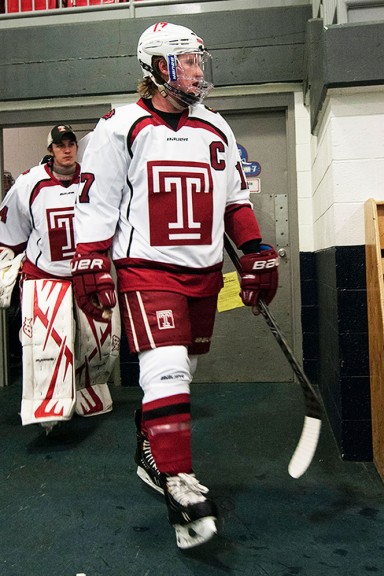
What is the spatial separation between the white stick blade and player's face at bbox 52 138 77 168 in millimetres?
1880

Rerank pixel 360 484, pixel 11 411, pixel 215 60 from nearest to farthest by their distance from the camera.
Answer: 1. pixel 360 484
2. pixel 11 411
3. pixel 215 60

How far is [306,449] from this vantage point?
163 centimetres

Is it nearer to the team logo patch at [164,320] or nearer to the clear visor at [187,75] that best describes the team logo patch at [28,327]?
the team logo patch at [164,320]

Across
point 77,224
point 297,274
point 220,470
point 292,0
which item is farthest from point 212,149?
point 292,0

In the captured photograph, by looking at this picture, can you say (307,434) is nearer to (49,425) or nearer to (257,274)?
(257,274)

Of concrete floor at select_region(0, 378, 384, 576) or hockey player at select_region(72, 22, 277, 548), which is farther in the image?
hockey player at select_region(72, 22, 277, 548)

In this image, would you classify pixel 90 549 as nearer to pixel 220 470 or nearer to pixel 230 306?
pixel 220 470

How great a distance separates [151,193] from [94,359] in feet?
4.71

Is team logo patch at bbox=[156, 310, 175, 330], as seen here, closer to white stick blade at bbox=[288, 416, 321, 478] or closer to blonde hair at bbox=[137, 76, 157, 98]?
white stick blade at bbox=[288, 416, 321, 478]

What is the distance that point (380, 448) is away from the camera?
206 cm

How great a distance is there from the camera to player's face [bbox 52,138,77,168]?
283 cm

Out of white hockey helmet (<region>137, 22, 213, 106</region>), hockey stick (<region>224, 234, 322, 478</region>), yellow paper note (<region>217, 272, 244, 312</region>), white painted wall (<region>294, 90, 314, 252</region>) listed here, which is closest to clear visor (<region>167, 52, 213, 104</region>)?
white hockey helmet (<region>137, 22, 213, 106</region>)

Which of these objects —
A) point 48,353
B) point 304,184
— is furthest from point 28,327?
point 304,184

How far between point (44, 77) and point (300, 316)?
2366 mm
